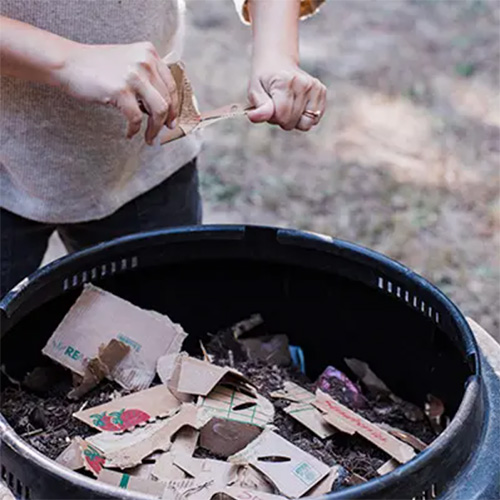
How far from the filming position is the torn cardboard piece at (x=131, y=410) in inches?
42.2

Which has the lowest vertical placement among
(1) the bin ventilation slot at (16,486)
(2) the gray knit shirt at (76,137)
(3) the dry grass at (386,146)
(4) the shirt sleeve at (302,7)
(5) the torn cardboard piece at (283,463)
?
(3) the dry grass at (386,146)

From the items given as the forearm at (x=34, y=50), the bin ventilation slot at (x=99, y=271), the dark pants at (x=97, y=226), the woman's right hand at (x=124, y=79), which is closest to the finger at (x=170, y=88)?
the woman's right hand at (x=124, y=79)

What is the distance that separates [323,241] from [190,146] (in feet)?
1.07

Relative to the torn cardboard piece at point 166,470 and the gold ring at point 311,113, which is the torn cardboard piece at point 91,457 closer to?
the torn cardboard piece at point 166,470

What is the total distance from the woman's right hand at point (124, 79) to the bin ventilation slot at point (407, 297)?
35 centimetres

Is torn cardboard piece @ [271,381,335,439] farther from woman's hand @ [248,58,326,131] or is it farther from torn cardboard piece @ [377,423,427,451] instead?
woman's hand @ [248,58,326,131]

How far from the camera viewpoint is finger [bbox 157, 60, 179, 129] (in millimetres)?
1032

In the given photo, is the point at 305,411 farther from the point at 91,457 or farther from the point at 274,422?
the point at 91,457

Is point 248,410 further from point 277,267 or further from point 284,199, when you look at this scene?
point 284,199

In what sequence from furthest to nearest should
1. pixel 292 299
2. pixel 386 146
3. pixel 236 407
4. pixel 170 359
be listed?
pixel 386 146, pixel 292 299, pixel 170 359, pixel 236 407

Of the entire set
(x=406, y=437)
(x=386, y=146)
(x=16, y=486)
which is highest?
(x=16, y=486)

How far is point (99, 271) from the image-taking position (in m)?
1.21

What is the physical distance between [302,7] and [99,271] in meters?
0.50

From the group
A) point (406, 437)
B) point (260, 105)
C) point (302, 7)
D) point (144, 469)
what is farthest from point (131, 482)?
point (302, 7)
